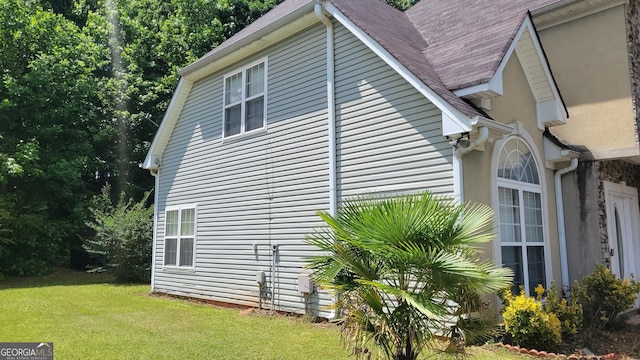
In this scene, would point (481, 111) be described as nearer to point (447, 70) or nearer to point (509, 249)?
point (447, 70)

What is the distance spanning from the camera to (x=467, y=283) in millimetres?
3895

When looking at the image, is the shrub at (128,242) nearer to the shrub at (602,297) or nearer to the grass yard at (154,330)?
the grass yard at (154,330)

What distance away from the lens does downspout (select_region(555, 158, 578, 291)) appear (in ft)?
27.5

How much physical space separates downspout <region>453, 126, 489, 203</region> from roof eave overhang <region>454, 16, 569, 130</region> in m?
0.73

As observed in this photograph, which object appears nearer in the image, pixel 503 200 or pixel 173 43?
pixel 503 200

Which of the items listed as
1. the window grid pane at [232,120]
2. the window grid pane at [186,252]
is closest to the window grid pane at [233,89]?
the window grid pane at [232,120]

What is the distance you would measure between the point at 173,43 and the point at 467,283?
20.9m

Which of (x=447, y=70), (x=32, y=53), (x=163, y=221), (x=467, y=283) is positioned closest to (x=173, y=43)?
(x=32, y=53)

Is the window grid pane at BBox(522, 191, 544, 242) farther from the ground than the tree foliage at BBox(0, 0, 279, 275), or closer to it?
closer to it

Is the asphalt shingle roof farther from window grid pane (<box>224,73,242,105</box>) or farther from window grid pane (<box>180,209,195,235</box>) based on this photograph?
window grid pane (<box>180,209,195,235</box>)

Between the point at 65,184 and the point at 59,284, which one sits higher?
the point at 65,184

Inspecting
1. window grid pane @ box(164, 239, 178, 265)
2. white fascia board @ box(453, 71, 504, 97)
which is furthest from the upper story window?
white fascia board @ box(453, 71, 504, 97)

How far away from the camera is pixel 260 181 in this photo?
9789 millimetres

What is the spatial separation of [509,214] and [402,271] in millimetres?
4019
